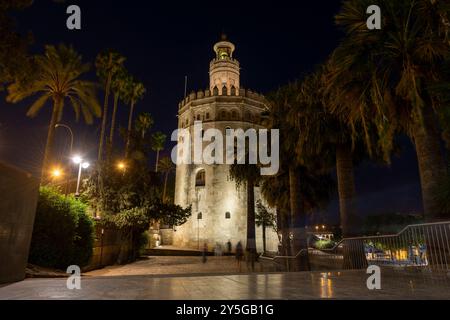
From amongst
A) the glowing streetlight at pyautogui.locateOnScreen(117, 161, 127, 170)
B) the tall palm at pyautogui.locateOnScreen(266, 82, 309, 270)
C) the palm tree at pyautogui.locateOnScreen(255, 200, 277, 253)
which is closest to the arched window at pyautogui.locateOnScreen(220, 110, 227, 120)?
the palm tree at pyautogui.locateOnScreen(255, 200, 277, 253)

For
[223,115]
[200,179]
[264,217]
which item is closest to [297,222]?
[264,217]

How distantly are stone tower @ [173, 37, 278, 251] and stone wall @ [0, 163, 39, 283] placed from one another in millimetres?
30044

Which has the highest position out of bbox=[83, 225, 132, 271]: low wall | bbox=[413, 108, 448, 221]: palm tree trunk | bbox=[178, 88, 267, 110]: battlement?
bbox=[178, 88, 267, 110]: battlement

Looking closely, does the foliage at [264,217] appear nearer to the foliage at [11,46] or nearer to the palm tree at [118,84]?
the palm tree at [118,84]

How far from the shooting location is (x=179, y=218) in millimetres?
26047

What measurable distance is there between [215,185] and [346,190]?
2570 centimetres

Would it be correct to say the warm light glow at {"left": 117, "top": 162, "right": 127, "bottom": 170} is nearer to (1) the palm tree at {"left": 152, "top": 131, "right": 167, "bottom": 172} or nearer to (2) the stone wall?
(2) the stone wall

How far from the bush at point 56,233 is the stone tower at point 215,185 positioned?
75.8 feet

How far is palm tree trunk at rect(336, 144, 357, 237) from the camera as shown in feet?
43.6

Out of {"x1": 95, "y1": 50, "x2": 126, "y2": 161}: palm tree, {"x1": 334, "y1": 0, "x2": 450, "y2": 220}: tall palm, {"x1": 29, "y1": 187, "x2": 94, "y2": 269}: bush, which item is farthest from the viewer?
{"x1": 95, "y1": 50, "x2": 126, "y2": 161}: palm tree

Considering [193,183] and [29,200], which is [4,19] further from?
[193,183]

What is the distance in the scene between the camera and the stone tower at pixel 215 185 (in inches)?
1479
